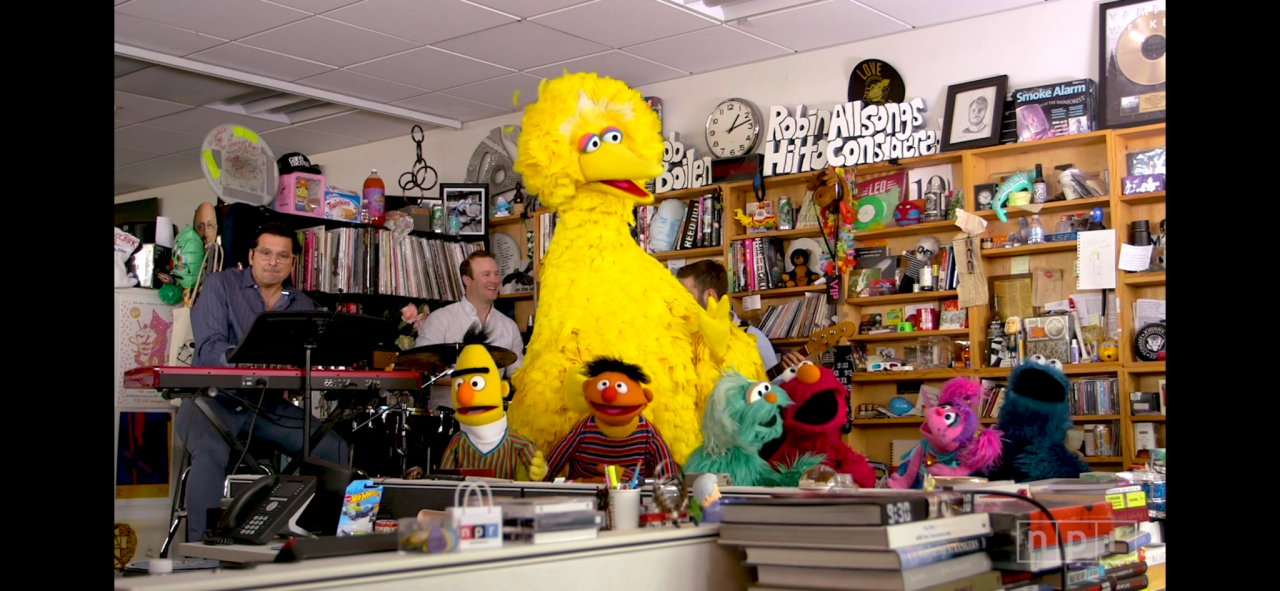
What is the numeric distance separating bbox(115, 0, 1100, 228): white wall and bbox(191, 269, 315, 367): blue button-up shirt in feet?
8.41

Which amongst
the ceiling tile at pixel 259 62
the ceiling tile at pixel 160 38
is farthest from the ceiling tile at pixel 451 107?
the ceiling tile at pixel 160 38

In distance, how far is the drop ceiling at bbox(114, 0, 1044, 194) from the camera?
4.98 m

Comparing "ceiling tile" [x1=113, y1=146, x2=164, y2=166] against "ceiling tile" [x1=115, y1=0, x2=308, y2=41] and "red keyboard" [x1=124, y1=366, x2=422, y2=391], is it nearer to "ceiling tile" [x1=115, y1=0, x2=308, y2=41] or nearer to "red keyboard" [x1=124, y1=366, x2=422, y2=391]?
"ceiling tile" [x1=115, y1=0, x2=308, y2=41]

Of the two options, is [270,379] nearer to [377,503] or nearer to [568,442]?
[568,442]

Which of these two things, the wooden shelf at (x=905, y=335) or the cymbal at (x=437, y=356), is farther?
the wooden shelf at (x=905, y=335)

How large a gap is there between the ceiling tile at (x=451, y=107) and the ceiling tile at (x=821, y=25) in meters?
2.00

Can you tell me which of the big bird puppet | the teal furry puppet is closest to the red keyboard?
the big bird puppet

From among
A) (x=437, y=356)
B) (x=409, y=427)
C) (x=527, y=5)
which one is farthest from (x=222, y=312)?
(x=527, y=5)

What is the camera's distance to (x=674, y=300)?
3441mm

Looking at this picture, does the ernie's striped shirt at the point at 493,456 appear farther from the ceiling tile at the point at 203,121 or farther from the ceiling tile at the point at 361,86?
the ceiling tile at the point at 203,121

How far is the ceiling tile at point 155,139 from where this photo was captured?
7199mm
